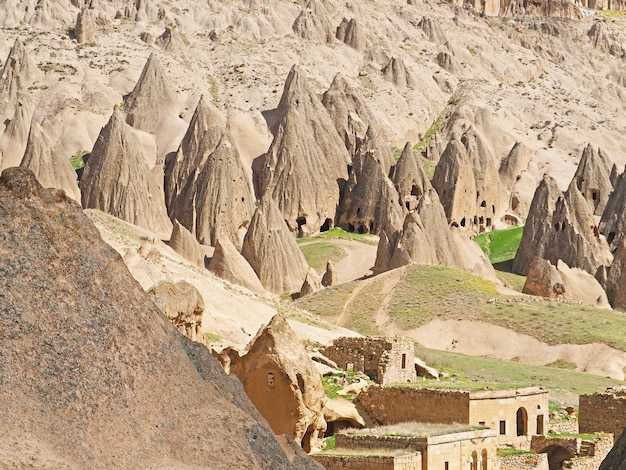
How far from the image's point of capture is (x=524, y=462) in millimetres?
24156

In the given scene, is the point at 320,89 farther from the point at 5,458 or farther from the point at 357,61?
the point at 5,458

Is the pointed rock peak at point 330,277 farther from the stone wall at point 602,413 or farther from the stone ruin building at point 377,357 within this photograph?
the stone ruin building at point 377,357

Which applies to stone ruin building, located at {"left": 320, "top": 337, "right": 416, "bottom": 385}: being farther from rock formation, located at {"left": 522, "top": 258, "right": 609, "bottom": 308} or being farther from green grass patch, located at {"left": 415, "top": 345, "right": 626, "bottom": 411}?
rock formation, located at {"left": 522, "top": 258, "right": 609, "bottom": 308}

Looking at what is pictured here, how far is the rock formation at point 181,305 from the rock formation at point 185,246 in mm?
39495

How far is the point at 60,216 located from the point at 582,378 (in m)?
29.4

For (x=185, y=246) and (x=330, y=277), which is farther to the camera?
(x=330, y=277)

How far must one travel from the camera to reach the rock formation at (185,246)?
63.9 metres

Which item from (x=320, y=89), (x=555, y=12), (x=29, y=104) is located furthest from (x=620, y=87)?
(x=29, y=104)

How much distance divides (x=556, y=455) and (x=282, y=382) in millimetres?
7449

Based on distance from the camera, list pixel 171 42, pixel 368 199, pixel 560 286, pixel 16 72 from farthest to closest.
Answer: pixel 171 42, pixel 16 72, pixel 368 199, pixel 560 286

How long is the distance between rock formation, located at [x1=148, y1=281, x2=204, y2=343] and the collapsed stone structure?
3791 mm

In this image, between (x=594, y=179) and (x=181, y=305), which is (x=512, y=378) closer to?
(x=181, y=305)

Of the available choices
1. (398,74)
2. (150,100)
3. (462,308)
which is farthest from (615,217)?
(462,308)

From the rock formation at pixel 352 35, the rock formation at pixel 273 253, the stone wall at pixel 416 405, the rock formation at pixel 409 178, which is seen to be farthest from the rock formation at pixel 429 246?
the rock formation at pixel 352 35
